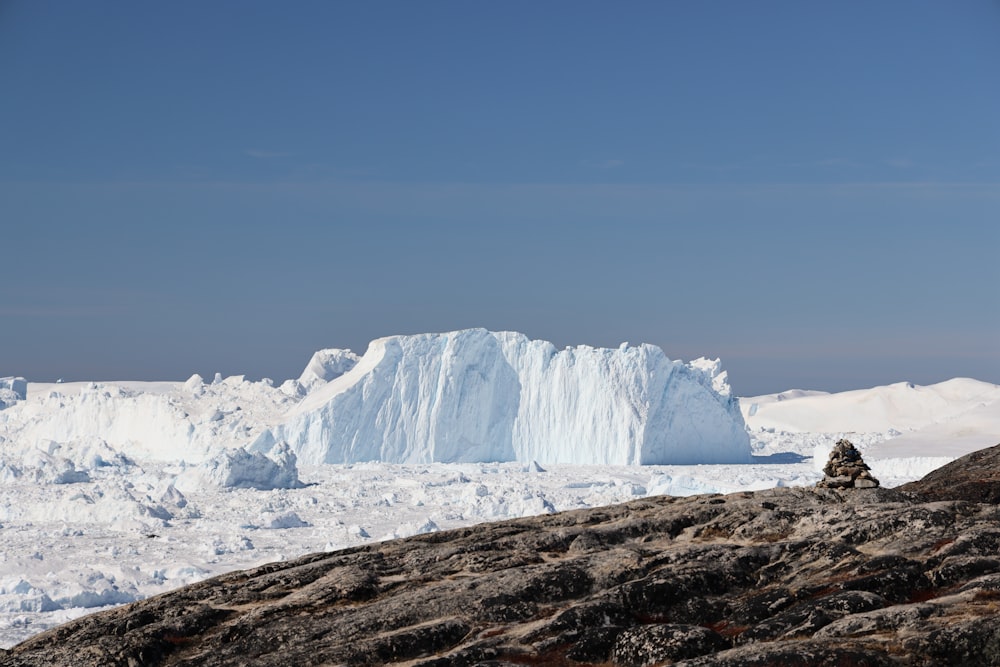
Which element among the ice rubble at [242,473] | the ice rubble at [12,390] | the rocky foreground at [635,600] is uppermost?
the ice rubble at [12,390]

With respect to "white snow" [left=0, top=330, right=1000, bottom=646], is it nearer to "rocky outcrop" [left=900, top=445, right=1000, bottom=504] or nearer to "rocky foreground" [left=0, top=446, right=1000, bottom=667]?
"rocky foreground" [left=0, top=446, right=1000, bottom=667]

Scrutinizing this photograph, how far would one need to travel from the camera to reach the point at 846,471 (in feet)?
54.4

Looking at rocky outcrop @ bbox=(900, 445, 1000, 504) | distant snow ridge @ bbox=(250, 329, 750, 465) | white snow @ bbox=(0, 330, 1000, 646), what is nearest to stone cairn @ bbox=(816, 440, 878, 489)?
rocky outcrop @ bbox=(900, 445, 1000, 504)

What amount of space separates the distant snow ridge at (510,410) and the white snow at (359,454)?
5.3 inches

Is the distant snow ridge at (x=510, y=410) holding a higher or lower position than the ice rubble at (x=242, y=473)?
higher

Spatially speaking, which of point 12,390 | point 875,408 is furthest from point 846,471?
point 875,408

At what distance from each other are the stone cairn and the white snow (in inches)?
793

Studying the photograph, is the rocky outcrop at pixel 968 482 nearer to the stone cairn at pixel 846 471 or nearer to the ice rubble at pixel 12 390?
the stone cairn at pixel 846 471

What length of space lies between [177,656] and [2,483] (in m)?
56.3

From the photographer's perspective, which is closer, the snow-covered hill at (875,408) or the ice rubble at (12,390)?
the ice rubble at (12,390)

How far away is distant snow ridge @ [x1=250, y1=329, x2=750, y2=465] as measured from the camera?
74375mm

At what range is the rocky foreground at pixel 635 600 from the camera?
32.3 feet

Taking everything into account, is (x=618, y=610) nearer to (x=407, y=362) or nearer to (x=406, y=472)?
(x=406, y=472)

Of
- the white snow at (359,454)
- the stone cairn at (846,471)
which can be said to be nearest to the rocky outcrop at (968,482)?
the stone cairn at (846,471)
